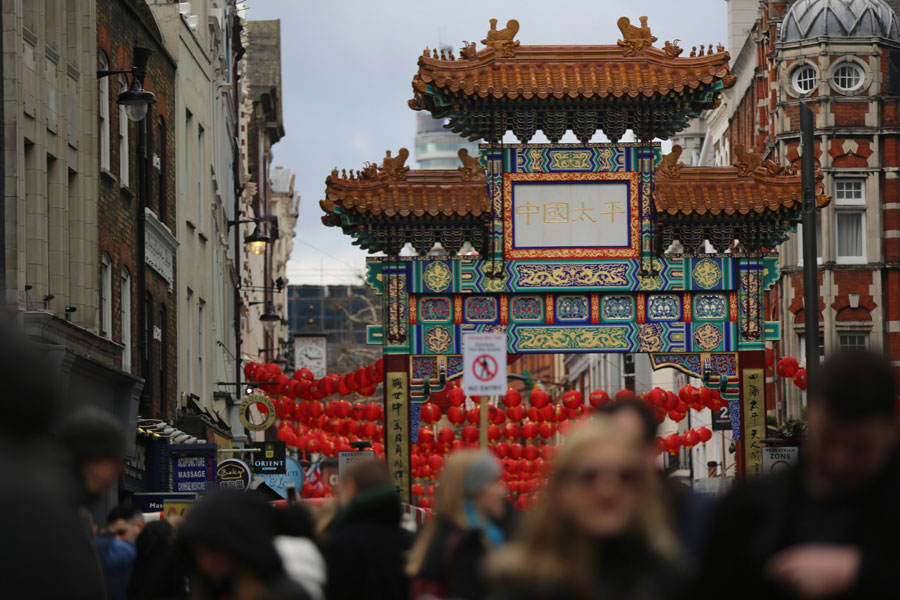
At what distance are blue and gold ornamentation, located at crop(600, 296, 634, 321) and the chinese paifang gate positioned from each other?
0.9 inches

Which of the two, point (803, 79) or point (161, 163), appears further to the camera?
point (803, 79)

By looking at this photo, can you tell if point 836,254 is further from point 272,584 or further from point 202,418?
point 272,584

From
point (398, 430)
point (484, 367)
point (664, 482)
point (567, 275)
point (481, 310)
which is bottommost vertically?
point (398, 430)

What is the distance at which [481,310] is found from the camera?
28578mm

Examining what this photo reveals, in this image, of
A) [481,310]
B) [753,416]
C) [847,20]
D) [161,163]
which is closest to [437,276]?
[481,310]

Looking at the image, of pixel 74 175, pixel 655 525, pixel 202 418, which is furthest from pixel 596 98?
pixel 655 525

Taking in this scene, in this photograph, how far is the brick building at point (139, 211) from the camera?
28031mm

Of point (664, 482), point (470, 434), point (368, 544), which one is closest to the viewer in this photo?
point (664, 482)

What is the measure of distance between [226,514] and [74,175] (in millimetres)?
19810

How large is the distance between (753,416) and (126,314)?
10057mm

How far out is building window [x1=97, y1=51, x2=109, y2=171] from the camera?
27.8 meters

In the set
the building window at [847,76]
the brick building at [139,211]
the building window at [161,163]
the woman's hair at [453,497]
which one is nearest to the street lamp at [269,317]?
the brick building at [139,211]

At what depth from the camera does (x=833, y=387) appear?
492cm

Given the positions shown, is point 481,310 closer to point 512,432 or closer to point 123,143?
point 123,143
